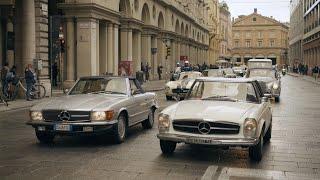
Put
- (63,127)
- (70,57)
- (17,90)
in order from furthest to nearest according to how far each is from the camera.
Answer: (70,57)
(17,90)
(63,127)

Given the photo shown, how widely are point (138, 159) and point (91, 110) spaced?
158 cm

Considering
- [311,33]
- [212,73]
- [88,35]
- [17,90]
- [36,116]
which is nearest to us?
[36,116]

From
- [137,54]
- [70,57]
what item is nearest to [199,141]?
[70,57]

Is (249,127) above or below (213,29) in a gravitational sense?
below

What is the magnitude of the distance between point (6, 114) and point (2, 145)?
711cm

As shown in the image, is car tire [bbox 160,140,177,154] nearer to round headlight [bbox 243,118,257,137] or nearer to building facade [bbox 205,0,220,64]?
round headlight [bbox 243,118,257,137]

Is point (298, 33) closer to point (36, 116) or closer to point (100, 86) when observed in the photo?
point (100, 86)

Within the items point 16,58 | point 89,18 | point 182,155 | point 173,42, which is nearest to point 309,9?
point 173,42

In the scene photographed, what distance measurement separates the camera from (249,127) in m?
8.30

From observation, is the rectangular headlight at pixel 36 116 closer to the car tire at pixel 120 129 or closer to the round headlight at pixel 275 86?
the car tire at pixel 120 129

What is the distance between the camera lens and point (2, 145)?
10.3 metres

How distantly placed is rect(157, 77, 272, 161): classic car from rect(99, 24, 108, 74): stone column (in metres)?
23.1

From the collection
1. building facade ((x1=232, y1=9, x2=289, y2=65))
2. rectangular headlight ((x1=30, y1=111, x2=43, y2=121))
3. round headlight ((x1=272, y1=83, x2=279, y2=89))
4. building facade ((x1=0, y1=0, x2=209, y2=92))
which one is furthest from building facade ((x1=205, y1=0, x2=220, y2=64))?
rectangular headlight ((x1=30, y1=111, x2=43, y2=121))

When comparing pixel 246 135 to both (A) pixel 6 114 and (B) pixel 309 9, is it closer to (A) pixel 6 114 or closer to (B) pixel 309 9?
(A) pixel 6 114
